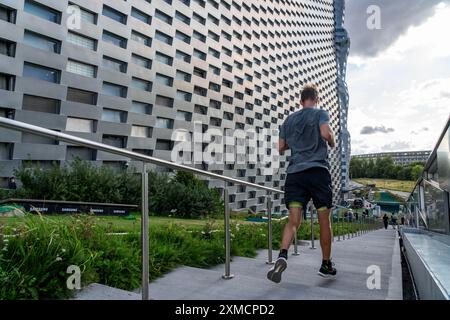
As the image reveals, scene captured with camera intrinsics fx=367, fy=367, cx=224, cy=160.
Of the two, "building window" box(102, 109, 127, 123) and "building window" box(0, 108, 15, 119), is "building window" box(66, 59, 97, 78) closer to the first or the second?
"building window" box(102, 109, 127, 123)

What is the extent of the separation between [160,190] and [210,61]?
1420 inches

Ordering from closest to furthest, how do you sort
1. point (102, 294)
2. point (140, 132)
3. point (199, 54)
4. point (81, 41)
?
point (102, 294)
point (81, 41)
point (140, 132)
point (199, 54)

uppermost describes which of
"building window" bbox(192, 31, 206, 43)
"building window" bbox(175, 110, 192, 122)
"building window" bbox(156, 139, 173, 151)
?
"building window" bbox(192, 31, 206, 43)

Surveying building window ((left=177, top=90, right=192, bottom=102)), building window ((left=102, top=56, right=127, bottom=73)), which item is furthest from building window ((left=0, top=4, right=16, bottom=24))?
building window ((left=177, top=90, right=192, bottom=102))

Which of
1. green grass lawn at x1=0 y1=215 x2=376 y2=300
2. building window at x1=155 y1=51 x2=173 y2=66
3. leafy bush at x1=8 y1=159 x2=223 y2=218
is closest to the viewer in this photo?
green grass lawn at x1=0 y1=215 x2=376 y2=300

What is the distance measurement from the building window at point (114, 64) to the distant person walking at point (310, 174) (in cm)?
2444

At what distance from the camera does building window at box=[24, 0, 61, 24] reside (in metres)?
20.2

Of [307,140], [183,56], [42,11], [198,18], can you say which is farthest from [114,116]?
[307,140]

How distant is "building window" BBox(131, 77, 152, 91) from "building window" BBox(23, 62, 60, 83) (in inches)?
268

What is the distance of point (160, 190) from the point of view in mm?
2645

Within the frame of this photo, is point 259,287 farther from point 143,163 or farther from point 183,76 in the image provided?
point 183,76

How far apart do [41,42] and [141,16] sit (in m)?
10.1

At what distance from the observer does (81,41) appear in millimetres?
23406

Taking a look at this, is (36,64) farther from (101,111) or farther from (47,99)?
(101,111)
